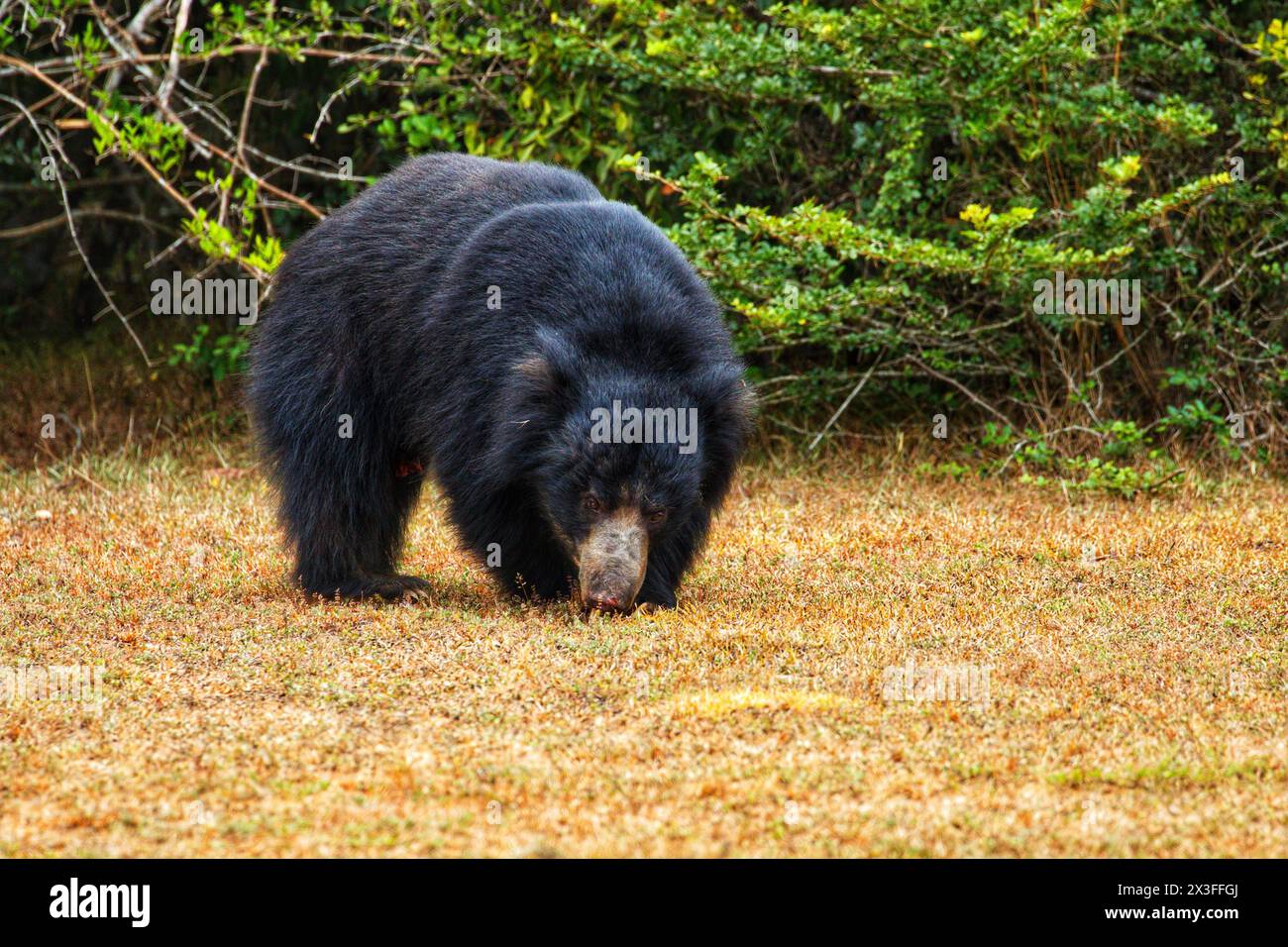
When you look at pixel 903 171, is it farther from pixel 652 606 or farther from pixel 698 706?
pixel 698 706

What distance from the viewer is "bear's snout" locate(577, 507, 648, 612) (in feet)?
18.2

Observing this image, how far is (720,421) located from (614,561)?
706mm

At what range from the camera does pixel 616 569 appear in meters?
5.52

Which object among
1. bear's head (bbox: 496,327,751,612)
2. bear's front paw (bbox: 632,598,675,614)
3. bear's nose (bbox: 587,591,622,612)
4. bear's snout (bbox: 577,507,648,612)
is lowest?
bear's front paw (bbox: 632,598,675,614)

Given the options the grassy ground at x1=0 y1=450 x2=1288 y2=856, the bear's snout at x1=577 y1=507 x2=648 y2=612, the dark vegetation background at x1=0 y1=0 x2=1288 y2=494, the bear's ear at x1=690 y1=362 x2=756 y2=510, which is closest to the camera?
the grassy ground at x1=0 y1=450 x2=1288 y2=856

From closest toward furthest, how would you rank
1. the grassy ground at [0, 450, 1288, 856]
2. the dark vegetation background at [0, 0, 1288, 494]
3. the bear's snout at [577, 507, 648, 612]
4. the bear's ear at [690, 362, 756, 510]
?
1. the grassy ground at [0, 450, 1288, 856]
2. the bear's snout at [577, 507, 648, 612]
3. the bear's ear at [690, 362, 756, 510]
4. the dark vegetation background at [0, 0, 1288, 494]

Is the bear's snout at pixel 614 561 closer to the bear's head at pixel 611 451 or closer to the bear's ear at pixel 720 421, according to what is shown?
the bear's head at pixel 611 451

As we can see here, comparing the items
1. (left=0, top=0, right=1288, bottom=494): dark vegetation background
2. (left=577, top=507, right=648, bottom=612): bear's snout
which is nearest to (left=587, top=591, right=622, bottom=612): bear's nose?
(left=577, top=507, right=648, bottom=612): bear's snout

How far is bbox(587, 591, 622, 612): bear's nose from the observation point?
5551 millimetres

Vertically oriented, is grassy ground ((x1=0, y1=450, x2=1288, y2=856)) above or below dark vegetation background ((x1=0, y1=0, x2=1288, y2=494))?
below

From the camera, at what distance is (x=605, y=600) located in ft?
18.2

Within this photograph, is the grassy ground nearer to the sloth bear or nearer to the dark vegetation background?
the sloth bear

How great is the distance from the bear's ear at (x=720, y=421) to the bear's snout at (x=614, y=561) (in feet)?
1.46

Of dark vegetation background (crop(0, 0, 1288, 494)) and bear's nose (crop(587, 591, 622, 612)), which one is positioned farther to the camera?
dark vegetation background (crop(0, 0, 1288, 494))
